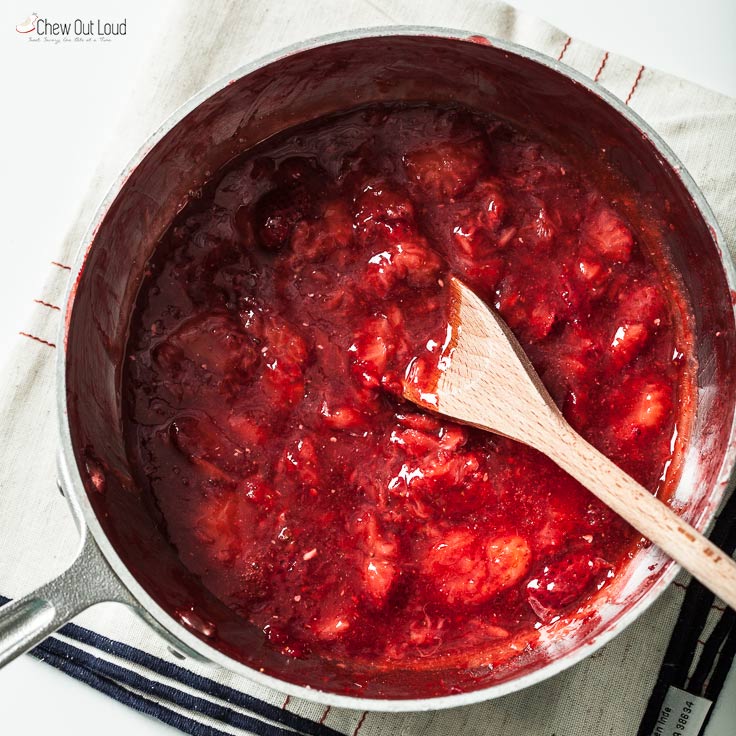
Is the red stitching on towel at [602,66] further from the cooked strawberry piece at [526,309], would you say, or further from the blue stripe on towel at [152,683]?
the blue stripe on towel at [152,683]

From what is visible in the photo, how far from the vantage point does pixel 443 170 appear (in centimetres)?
248

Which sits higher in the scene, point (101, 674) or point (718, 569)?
point (718, 569)

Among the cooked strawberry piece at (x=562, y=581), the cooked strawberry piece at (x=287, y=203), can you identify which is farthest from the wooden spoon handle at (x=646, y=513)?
the cooked strawberry piece at (x=287, y=203)

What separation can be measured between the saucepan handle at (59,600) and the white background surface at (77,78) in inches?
44.2

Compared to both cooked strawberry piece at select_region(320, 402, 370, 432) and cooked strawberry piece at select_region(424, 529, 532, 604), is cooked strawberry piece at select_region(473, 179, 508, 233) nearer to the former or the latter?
cooked strawberry piece at select_region(320, 402, 370, 432)

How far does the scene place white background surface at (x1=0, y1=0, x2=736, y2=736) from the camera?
2807 mm

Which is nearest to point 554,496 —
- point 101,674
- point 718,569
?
point 718,569

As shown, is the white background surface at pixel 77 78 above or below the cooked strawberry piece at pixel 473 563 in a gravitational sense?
above

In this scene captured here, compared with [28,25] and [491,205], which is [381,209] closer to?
[491,205]

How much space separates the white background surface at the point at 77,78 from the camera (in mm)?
2807

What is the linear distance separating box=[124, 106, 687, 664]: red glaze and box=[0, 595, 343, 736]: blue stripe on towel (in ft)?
1.02

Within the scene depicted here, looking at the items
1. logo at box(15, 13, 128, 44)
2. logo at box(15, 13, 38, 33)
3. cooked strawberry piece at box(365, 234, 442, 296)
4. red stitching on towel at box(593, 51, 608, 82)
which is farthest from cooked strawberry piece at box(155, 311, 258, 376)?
red stitching on towel at box(593, 51, 608, 82)

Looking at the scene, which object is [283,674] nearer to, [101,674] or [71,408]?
[101,674]

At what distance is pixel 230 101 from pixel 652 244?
1.38m
